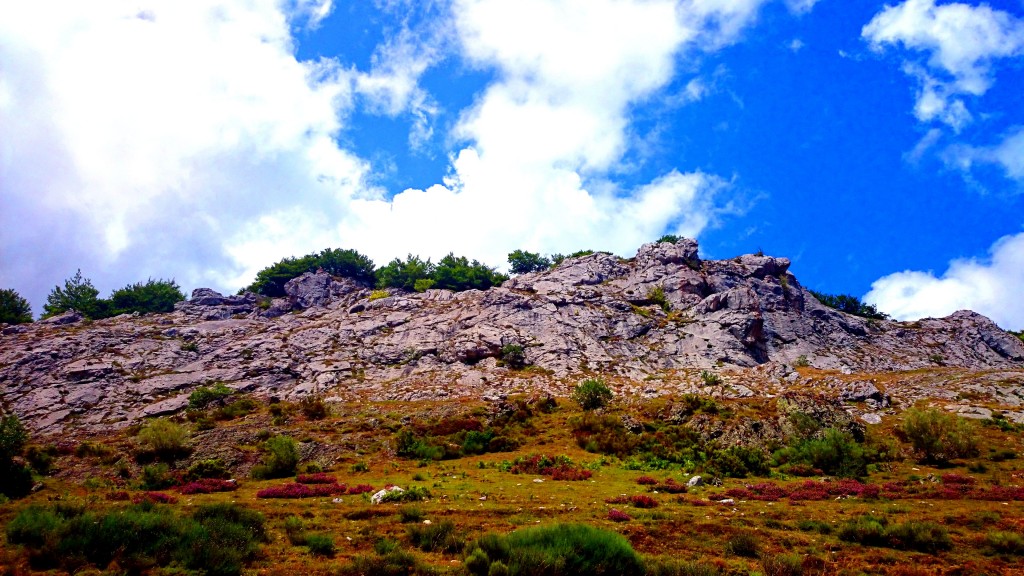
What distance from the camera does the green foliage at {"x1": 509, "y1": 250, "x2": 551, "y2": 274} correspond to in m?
116

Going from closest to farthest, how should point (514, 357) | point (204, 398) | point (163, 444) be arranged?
point (163, 444) < point (204, 398) < point (514, 357)

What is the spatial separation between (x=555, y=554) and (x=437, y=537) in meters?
4.53

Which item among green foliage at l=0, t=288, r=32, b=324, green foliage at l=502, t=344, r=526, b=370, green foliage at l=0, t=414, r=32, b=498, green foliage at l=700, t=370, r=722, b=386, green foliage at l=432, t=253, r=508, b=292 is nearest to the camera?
green foliage at l=0, t=414, r=32, b=498

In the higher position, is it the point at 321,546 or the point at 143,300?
the point at 143,300

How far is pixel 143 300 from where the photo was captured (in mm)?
93000

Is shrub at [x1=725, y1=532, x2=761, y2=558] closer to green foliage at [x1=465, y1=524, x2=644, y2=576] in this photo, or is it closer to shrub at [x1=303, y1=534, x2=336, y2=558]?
green foliage at [x1=465, y1=524, x2=644, y2=576]

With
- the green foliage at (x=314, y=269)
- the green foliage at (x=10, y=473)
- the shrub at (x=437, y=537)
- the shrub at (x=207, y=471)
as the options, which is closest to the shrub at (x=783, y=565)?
the shrub at (x=437, y=537)

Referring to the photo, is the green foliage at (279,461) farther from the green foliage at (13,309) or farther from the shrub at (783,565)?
the green foliage at (13,309)

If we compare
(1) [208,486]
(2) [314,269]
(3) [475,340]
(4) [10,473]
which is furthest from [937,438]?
(2) [314,269]

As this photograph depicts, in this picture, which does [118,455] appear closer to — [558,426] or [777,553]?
[558,426]

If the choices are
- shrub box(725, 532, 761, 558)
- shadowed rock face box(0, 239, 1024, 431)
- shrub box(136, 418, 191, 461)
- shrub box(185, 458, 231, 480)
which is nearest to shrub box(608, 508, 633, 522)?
shrub box(725, 532, 761, 558)

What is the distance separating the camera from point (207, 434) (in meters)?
34.5

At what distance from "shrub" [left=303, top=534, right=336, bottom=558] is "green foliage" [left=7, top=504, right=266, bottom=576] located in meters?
1.38

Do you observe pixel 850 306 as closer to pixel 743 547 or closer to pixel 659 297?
pixel 659 297
